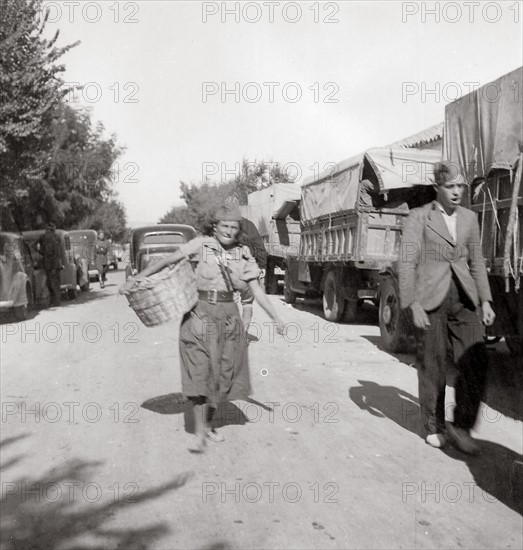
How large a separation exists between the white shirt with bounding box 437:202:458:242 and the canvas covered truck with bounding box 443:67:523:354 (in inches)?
62.1

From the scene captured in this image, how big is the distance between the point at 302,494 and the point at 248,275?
1674mm

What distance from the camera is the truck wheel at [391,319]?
30.0 ft

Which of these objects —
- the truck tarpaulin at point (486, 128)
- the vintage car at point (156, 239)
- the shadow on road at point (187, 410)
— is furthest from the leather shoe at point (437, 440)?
the vintage car at point (156, 239)

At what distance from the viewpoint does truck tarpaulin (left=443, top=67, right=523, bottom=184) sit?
22.2 feet

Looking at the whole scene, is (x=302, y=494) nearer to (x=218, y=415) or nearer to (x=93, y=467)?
(x=93, y=467)

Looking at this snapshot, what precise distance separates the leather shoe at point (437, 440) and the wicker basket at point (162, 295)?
2.02 metres

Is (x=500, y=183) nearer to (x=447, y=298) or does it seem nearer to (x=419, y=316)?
(x=447, y=298)

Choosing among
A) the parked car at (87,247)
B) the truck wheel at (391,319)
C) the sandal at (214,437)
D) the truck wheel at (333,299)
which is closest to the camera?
the sandal at (214,437)

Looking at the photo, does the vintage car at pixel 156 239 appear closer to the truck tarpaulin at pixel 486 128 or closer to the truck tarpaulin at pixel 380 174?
the truck tarpaulin at pixel 380 174

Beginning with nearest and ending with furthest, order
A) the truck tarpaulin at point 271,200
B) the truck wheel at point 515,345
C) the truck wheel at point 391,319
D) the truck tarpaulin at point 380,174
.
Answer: the truck wheel at point 515,345 < the truck wheel at point 391,319 < the truck tarpaulin at point 380,174 < the truck tarpaulin at point 271,200

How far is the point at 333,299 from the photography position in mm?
13266

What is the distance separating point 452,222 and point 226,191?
65657 mm

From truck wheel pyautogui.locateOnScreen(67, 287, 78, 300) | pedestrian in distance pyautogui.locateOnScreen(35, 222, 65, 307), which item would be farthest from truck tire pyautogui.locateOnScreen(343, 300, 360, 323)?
truck wheel pyautogui.locateOnScreen(67, 287, 78, 300)

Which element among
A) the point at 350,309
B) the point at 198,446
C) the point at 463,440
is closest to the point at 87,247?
the point at 350,309
